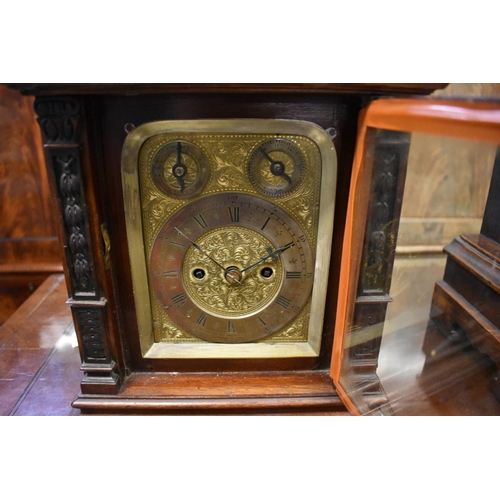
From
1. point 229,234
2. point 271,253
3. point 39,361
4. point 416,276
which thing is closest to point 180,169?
point 229,234

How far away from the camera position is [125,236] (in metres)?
1.03

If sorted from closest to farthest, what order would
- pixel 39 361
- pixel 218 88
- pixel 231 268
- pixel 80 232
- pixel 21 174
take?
pixel 218 88
pixel 80 232
pixel 231 268
pixel 39 361
pixel 21 174

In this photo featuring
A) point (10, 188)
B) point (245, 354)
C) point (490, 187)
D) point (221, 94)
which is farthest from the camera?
point (10, 188)

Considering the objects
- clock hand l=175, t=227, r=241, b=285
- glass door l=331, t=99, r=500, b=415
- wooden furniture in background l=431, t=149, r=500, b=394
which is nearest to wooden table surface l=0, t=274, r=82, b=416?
clock hand l=175, t=227, r=241, b=285

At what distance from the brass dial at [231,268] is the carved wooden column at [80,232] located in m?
0.16

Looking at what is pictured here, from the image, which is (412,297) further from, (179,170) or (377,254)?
(179,170)

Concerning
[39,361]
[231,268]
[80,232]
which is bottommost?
[39,361]

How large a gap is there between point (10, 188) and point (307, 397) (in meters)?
1.51

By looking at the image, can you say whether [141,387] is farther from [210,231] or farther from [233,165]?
[233,165]

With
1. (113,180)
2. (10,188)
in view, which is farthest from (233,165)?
(10,188)

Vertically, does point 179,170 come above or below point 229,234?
above

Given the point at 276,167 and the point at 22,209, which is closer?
the point at 276,167

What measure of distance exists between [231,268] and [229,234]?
9cm

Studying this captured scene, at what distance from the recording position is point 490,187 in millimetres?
771
